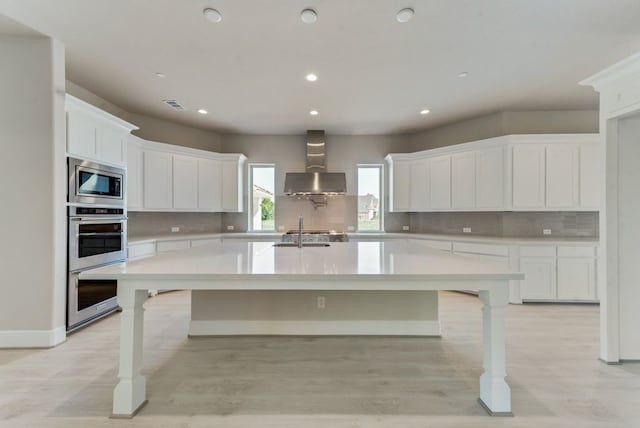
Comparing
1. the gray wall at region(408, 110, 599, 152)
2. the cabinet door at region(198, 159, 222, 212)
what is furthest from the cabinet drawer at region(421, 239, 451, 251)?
the cabinet door at region(198, 159, 222, 212)

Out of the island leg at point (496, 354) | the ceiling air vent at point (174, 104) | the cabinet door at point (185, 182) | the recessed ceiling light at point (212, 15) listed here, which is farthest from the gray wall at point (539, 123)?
the cabinet door at point (185, 182)

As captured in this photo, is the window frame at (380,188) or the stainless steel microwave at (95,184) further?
the window frame at (380,188)

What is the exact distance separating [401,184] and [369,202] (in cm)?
78

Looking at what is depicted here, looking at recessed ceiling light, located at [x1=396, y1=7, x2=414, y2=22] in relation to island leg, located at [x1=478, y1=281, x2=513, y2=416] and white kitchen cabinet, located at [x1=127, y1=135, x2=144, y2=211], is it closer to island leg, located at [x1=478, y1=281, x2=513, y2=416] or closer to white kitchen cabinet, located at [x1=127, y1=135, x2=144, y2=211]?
island leg, located at [x1=478, y1=281, x2=513, y2=416]

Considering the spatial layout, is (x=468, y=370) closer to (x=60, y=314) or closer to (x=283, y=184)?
(x=60, y=314)

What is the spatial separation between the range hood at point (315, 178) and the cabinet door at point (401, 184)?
98 centimetres

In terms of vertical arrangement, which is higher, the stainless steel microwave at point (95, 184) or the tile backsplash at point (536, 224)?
the stainless steel microwave at point (95, 184)

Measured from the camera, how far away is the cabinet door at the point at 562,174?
409cm

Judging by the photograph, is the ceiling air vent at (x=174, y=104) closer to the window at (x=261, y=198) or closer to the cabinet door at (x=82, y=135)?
the cabinet door at (x=82, y=135)

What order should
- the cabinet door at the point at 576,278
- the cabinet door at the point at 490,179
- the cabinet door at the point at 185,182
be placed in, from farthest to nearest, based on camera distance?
the cabinet door at the point at 185,182
the cabinet door at the point at 490,179
the cabinet door at the point at 576,278

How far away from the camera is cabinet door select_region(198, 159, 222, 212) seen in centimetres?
515

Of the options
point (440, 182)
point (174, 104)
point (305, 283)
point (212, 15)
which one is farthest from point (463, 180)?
point (174, 104)

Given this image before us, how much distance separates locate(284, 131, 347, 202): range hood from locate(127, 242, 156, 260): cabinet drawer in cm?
231

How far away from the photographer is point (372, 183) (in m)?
5.94
